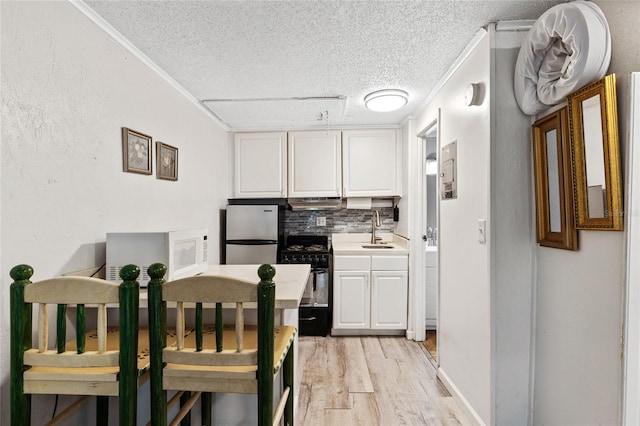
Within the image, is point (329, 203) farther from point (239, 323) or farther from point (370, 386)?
point (239, 323)

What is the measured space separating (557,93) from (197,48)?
188 cm

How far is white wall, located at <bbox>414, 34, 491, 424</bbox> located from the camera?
5.74ft

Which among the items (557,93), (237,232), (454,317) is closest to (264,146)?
(237,232)

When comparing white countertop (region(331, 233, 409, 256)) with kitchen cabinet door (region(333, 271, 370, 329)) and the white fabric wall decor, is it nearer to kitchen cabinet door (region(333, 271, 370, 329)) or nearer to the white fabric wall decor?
kitchen cabinet door (region(333, 271, 370, 329))

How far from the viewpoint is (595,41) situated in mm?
1212

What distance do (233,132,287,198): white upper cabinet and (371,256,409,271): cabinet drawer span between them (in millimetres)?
1267

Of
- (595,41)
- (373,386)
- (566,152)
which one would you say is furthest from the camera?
(373,386)

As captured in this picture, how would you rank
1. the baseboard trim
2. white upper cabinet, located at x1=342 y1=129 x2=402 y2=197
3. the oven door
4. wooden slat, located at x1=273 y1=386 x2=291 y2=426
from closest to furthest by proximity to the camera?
wooden slat, located at x1=273 y1=386 x2=291 y2=426 < the baseboard trim < the oven door < white upper cabinet, located at x1=342 y1=129 x2=402 y2=197

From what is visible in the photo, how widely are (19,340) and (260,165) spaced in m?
2.75

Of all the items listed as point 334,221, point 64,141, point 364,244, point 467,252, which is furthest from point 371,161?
point 64,141

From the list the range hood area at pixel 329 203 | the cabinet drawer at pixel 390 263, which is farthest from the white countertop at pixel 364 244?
the range hood area at pixel 329 203

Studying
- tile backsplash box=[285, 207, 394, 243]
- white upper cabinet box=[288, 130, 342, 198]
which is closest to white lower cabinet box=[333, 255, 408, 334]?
tile backsplash box=[285, 207, 394, 243]

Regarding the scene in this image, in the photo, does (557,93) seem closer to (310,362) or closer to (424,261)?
(424,261)

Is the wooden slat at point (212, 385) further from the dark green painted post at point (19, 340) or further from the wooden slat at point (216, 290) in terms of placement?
the dark green painted post at point (19, 340)
